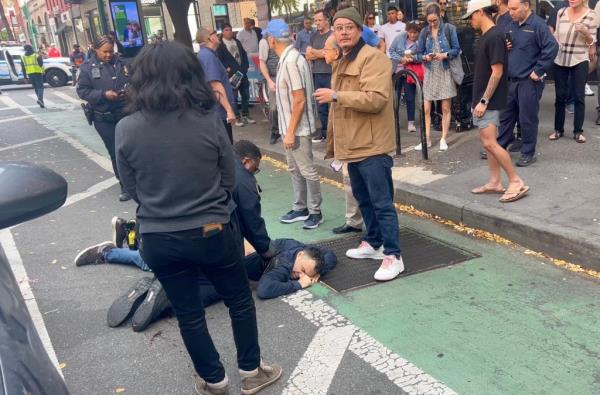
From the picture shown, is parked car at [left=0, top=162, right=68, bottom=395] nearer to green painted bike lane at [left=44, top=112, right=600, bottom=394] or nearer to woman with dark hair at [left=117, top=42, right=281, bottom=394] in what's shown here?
woman with dark hair at [left=117, top=42, right=281, bottom=394]

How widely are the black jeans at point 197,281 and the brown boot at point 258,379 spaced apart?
45mm

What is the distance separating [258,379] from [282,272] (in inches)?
46.9

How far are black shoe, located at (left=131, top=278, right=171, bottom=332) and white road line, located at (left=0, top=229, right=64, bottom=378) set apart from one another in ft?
1.68

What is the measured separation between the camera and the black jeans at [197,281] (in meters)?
2.50

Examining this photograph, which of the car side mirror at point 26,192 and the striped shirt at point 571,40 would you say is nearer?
the car side mirror at point 26,192

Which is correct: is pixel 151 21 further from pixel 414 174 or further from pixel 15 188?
pixel 15 188

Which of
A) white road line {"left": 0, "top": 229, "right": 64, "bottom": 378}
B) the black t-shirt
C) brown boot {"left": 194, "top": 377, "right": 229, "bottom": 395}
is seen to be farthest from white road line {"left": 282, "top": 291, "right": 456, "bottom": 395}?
the black t-shirt

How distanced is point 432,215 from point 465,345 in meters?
2.27

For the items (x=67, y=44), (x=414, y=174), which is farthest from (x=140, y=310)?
(x=67, y=44)

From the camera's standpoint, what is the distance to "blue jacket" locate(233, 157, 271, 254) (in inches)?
142

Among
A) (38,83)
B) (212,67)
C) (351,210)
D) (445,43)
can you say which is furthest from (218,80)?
(38,83)

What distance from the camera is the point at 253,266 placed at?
13.3 feet

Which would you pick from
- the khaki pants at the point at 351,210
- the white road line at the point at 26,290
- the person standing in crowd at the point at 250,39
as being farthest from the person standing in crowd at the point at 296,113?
the person standing in crowd at the point at 250,39

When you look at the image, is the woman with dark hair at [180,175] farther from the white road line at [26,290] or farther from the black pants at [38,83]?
the black pants at [38,83]
